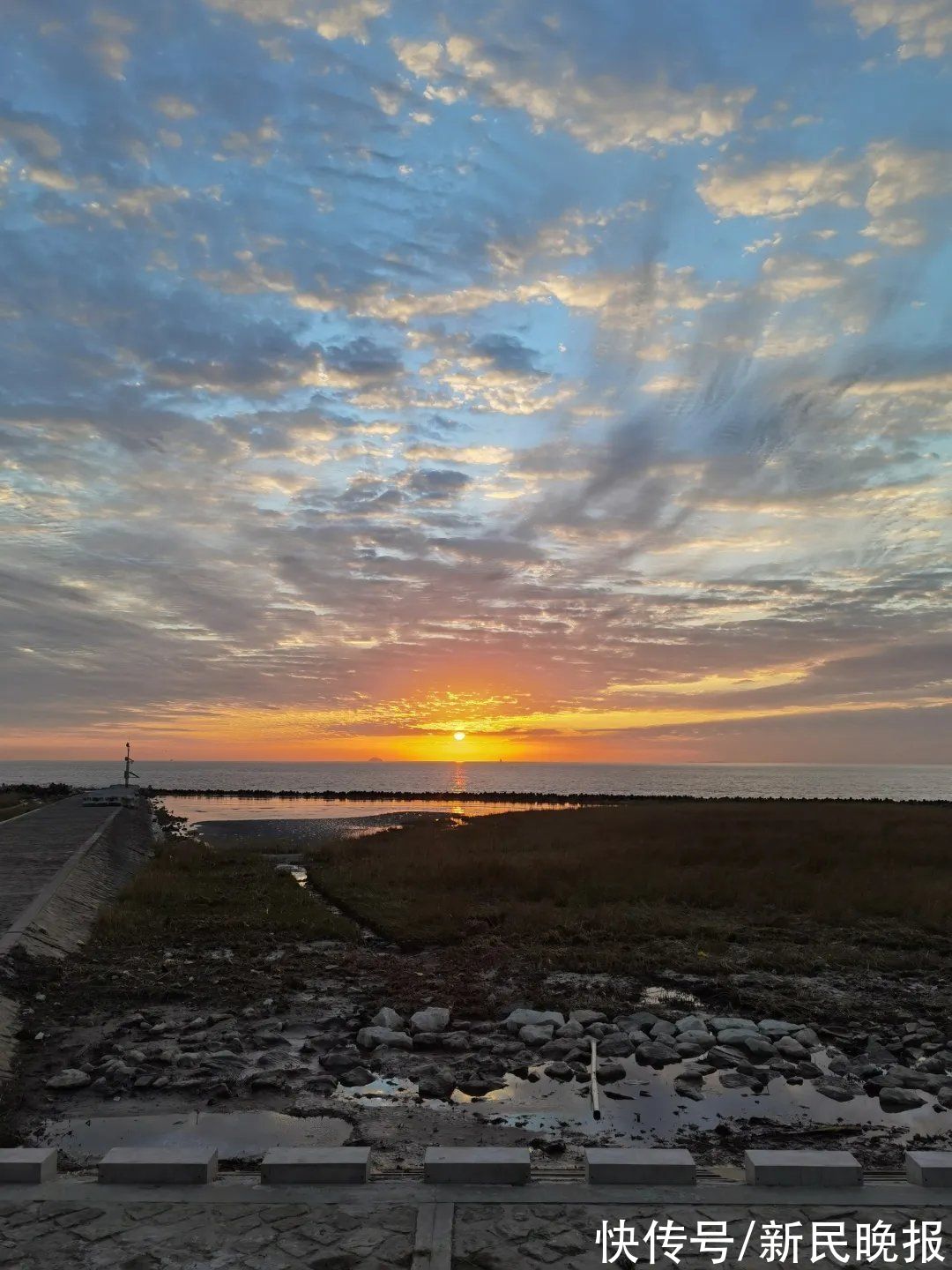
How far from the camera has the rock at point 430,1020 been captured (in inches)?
439

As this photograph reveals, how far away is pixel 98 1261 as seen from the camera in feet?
16.9

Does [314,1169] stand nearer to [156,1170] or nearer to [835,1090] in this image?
[156,1170]

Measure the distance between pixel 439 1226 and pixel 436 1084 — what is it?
12.8 feet

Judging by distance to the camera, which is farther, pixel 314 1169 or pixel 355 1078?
pixel 355 1078

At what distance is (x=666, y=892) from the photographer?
72.2ft

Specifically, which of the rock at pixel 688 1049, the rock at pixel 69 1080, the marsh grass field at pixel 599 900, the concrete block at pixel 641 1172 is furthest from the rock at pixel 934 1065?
the rock at pixel 69 1080

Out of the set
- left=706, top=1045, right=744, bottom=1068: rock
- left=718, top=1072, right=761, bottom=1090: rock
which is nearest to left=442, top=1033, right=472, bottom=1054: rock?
left=706, top=1045, right=744, bottom=1068: rock

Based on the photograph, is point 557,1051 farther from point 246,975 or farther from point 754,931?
point 754,931

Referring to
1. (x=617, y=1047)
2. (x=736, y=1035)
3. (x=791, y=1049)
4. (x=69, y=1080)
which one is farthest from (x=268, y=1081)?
(x=791, y=1049)

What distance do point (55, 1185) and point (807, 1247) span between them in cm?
515

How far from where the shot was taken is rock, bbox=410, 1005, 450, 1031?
11148mm

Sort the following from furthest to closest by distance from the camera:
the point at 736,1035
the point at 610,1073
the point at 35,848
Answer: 1. the point at 35,848
2. the point at 736,1035
3. the point at 610,1073

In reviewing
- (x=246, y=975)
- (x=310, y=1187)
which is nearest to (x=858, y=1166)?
(x=310, y=1187)

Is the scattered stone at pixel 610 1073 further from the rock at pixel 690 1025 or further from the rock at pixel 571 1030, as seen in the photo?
the rock at pixel 690 1025
